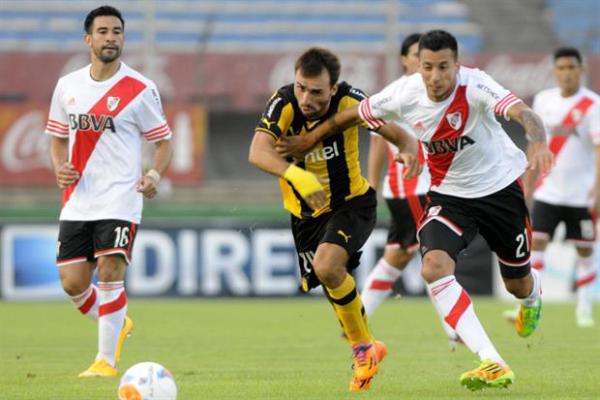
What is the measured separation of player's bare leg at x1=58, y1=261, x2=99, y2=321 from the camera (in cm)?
888

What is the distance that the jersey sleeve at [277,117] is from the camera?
767cm

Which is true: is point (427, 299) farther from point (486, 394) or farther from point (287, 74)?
point (486, 394)

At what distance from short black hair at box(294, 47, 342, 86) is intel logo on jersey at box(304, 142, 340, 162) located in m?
0.52

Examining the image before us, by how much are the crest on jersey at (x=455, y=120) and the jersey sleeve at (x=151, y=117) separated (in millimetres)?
2310

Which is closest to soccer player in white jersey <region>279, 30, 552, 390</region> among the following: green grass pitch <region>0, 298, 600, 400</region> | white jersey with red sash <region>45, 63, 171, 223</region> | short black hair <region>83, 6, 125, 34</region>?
green grass pitch <region>0, 298, 600, 400</region>

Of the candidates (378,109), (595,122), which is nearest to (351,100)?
(378,109)

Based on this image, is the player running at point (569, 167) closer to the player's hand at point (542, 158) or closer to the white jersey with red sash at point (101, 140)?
the white jersey with red sash at point (101, 140)

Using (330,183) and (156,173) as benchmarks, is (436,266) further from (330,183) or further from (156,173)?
(156,173)

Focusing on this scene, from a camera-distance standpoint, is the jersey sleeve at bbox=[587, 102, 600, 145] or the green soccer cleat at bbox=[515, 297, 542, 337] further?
the jersey sleeve at bbox=[587, 102, 600, 145]

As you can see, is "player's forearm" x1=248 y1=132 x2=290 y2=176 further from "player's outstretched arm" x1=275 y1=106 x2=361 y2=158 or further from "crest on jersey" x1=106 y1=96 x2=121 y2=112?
"crest on jersey" x1=106 y1=96 x2=121 y2=112

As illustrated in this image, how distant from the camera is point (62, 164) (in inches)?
352

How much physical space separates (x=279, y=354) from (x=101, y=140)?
2564 mm

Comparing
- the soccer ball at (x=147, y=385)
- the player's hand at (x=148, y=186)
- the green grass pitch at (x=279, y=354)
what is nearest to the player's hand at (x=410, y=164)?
the green grass pitch at (x=279, y=354)

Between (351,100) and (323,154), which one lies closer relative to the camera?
(351,100)
